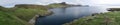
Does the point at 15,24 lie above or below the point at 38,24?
above

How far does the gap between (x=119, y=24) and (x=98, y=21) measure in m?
6.33

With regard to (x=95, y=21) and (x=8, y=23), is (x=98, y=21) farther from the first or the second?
(x=8, y=23)

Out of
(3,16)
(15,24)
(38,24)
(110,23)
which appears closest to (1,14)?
(3,16)

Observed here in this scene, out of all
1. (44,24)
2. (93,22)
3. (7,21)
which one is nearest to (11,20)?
(7,21)

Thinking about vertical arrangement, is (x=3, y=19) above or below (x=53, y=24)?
above

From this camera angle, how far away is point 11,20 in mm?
Answer: 74500

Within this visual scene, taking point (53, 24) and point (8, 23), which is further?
point (53, 24)

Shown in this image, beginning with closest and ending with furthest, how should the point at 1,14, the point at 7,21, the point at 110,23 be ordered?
the point at 110,23, the point at 7,21, the point at 1,14

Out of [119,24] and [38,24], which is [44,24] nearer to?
[38,24]

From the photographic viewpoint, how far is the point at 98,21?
7431cm

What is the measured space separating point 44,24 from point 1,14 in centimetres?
2765

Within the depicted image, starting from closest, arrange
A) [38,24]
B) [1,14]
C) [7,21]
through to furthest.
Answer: [7,21] → [1,14] → [38,24]

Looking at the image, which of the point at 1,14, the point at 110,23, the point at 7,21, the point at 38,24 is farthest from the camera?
the point at 38,24

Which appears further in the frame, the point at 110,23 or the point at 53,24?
the point at 53,24
